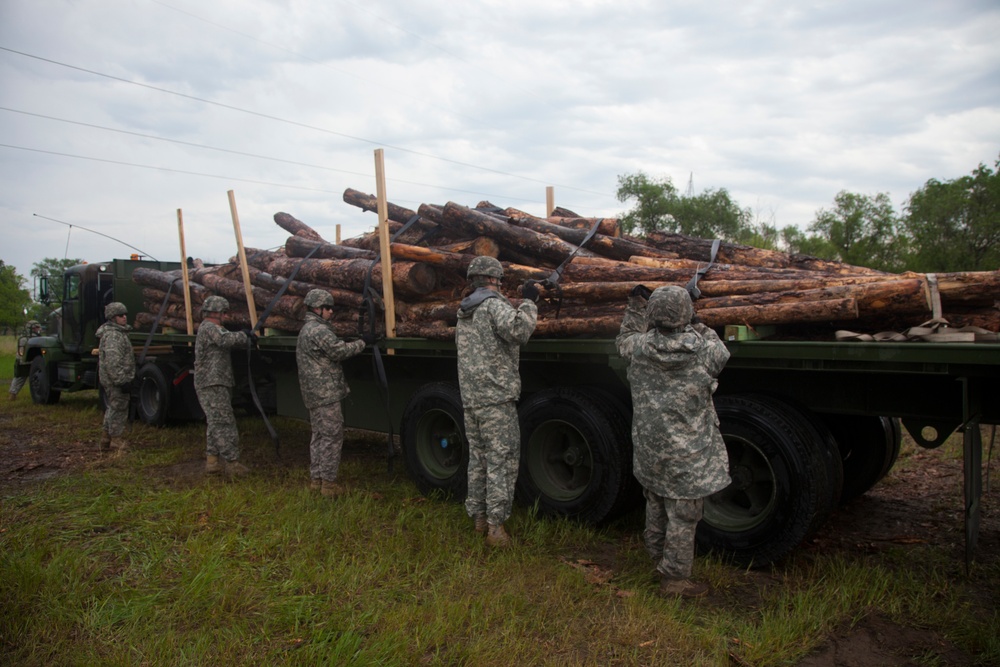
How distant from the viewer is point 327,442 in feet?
21.8

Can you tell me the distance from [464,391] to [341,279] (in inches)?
102

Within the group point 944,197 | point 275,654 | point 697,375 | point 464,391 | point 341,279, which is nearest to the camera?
point 275,654

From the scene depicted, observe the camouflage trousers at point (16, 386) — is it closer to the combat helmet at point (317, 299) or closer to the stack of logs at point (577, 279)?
the stack of logs at point (577, 279)

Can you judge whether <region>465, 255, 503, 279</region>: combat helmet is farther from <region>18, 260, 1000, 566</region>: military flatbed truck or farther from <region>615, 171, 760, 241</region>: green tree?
<region>615, 171, 760, 241</region>: green tree

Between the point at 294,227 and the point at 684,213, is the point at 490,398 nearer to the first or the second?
the point at 294,227

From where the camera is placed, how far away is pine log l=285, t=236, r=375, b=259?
7670 mm

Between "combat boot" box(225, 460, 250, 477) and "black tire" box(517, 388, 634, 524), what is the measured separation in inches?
130

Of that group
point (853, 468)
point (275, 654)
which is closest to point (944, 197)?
point (853, 468)

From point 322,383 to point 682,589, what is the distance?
3.75m

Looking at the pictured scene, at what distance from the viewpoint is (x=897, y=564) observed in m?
4.73

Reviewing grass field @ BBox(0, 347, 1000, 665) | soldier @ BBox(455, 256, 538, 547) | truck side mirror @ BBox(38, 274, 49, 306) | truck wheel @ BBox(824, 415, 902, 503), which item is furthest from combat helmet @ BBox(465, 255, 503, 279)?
truck side mirror @ BBox(38, 274, 49, 306)

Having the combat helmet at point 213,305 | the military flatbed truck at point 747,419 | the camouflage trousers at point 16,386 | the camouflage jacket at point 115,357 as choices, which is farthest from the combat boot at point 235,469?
the camouflage trousers at point 16,386

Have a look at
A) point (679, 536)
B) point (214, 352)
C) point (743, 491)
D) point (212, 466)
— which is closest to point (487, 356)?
point (679, 536)

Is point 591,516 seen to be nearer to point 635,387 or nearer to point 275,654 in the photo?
point 635,387
